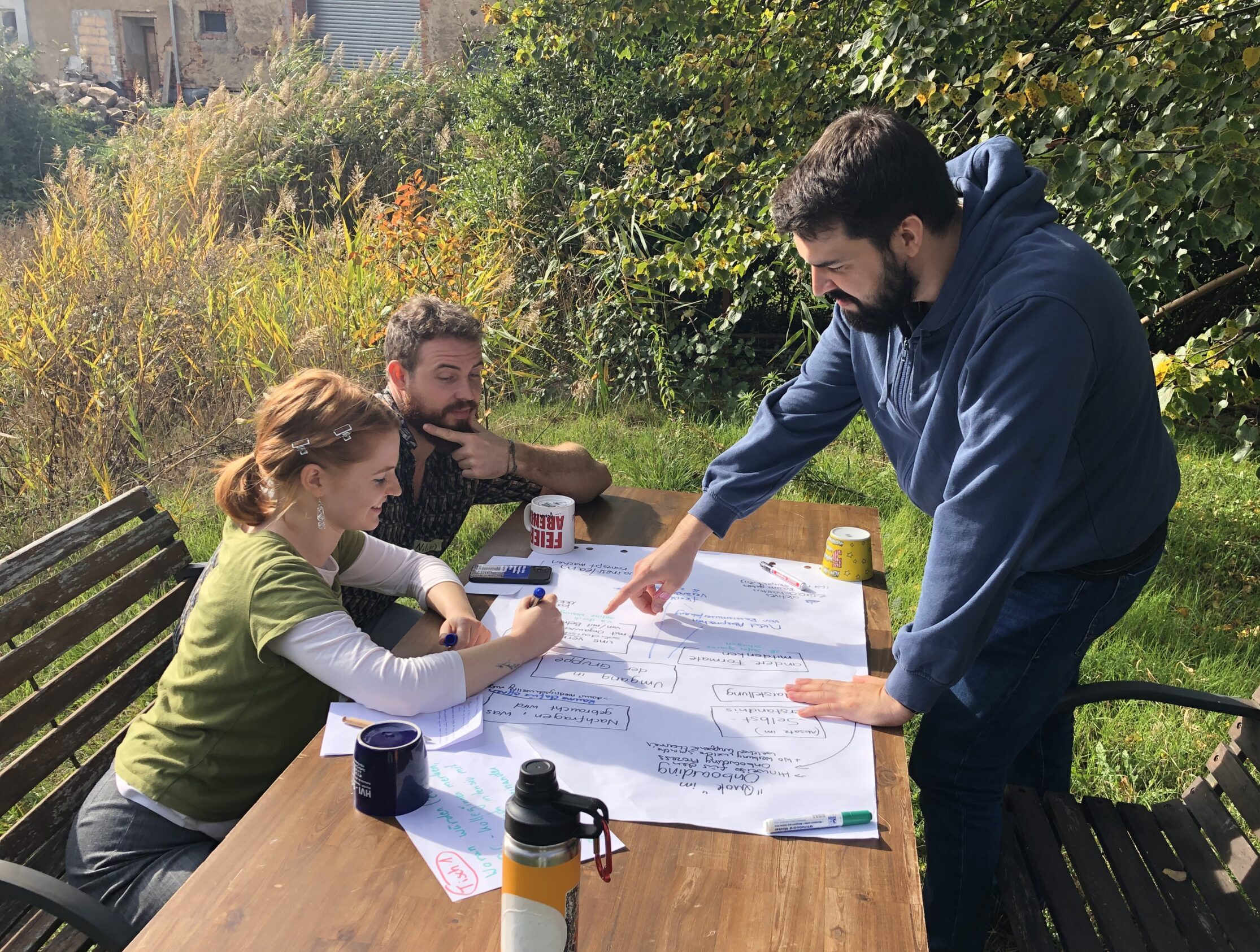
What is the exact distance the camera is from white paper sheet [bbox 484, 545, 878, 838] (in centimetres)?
148

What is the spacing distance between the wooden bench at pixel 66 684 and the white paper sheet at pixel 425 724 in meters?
0.39

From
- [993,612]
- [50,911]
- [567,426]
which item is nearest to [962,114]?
[567,426]

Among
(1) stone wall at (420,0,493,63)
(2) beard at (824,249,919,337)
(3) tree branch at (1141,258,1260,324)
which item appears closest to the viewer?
(2) beard at (824,249,919,337)

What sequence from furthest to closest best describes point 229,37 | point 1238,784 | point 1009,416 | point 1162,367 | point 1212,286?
1. point 229,37
2. point 1212,286
3. point 1162,367
4. point 1238,784
5. point 1009,416

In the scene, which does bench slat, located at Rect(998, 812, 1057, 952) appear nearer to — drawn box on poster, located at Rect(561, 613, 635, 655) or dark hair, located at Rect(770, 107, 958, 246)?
drawn box on poster, located at Rect(561, 613, 635, 655)

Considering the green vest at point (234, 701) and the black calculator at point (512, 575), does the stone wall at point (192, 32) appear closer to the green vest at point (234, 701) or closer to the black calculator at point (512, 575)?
the black calculator at point (512, 575)

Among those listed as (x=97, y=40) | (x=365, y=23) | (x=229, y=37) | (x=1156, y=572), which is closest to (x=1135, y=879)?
(x=1156, y=572)

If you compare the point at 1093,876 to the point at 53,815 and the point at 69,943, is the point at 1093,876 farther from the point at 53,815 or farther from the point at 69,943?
the point at 53,815

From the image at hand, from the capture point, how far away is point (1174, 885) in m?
1.95

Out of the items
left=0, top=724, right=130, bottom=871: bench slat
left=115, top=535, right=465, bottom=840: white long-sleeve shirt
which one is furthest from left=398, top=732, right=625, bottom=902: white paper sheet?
left=0, top=724, right=130, bottom=871: bench slat

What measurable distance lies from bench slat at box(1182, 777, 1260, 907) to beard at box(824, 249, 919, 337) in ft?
4.13

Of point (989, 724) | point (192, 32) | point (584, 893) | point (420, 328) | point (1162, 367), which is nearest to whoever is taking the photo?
point (584, 893)

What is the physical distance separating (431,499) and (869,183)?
1.73m

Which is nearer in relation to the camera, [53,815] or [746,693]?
[746,693]
